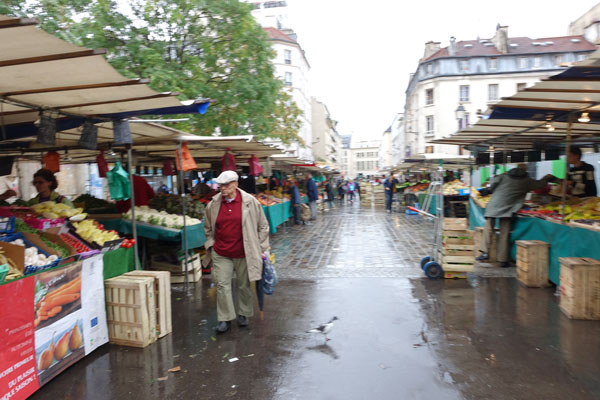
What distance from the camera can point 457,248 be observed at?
732 cm

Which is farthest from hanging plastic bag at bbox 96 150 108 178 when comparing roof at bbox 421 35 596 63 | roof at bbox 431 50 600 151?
roof at bbox 421 35 596 63

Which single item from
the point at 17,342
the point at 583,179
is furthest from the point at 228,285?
the point at 583,179

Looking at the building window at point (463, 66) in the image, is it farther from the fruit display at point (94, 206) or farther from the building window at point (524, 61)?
the fruit display at point (94, 206)

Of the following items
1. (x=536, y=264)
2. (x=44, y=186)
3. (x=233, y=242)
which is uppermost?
(x=44, y=186)

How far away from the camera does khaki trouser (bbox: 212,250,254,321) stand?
5094 mm

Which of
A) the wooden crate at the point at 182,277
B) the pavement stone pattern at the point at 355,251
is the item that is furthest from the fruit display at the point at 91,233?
the pavement stone pattern at the point at 355,251

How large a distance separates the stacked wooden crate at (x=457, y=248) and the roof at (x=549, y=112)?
80.1 inches

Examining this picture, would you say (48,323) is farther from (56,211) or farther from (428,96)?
(428,96)

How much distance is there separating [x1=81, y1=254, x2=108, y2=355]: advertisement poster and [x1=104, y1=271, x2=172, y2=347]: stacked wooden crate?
3.9 inches

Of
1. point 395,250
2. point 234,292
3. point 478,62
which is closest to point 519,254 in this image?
point 395,250

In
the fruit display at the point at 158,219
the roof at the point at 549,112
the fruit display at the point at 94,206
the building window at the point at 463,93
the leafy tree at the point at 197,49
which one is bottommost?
the fruit display at the point at 158,219

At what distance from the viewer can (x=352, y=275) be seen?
7.90 m

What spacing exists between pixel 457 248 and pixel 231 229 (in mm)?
4415

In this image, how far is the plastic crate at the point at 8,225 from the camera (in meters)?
4.28
